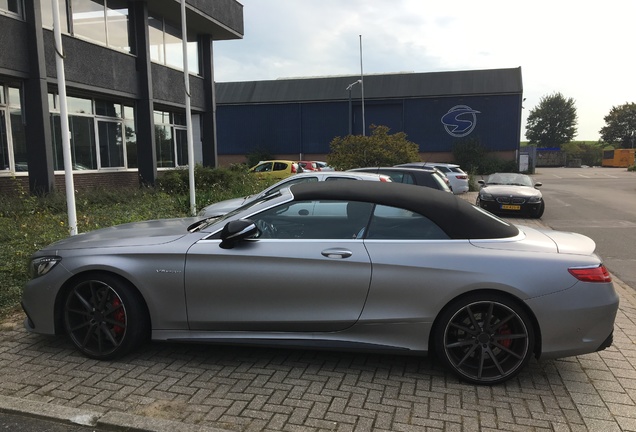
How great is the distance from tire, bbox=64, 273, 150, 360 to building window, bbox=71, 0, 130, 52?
13.0m

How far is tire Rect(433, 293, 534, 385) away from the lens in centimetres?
344

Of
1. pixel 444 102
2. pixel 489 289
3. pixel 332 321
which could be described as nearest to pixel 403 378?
pixel 332 321

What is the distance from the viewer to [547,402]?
3.27m

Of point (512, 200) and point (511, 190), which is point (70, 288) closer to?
point (512, 200)

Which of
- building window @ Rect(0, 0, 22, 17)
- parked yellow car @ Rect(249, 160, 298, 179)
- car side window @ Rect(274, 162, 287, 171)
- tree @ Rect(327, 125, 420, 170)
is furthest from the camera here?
car side window @ Rect(274, 162, 287, 171)

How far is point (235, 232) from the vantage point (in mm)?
3621

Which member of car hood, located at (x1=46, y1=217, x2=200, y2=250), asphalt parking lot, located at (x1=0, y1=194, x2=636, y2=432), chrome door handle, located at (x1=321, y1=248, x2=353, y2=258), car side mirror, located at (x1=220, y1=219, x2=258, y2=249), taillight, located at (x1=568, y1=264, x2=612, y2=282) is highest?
car side mirror, located at (x1=220, y1=219, x2=258, y2=249)

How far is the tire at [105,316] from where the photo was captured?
3758 millimetres

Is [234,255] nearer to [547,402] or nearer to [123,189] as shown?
[547,402]

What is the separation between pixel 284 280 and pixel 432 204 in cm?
128

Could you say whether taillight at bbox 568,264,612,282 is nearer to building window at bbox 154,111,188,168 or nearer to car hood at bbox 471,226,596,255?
car hood at bbox 471,226,596,255

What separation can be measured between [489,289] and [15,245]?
6582mm

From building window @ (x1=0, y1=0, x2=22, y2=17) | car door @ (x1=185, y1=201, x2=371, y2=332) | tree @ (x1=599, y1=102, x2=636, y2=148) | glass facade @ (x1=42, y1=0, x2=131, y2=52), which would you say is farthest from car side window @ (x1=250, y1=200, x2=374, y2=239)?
tree @ (x1=599, y1=102, x2=636, y2=148)

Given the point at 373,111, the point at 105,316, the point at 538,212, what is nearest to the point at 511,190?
the point at 538,212
